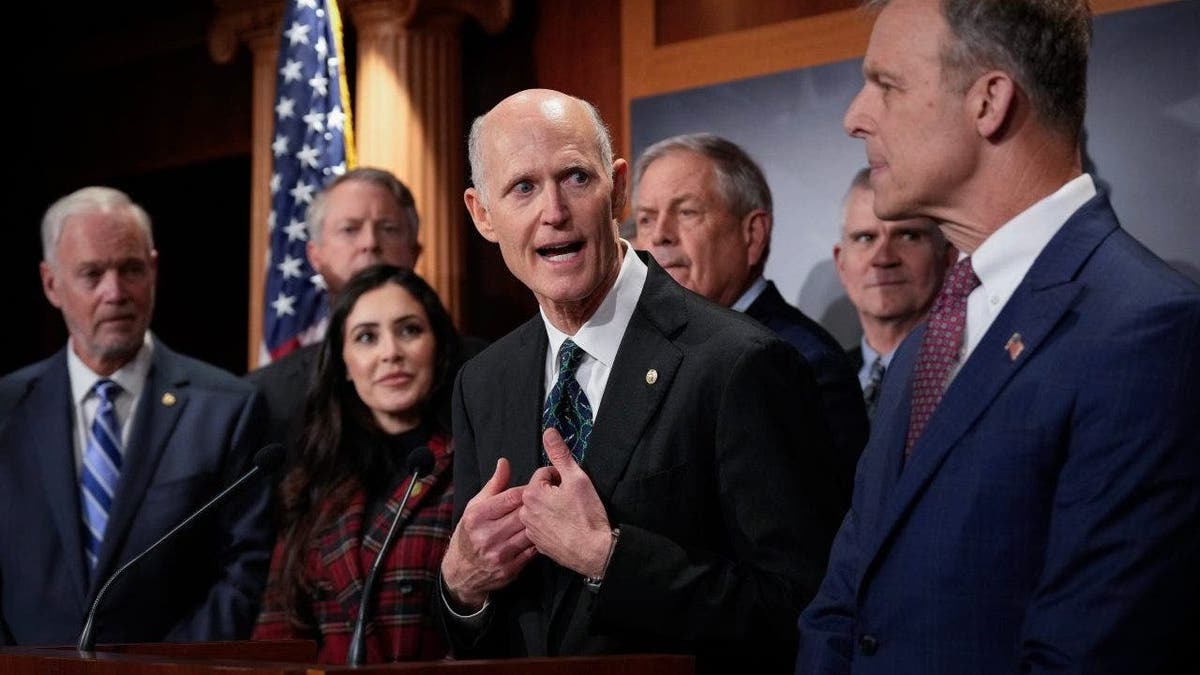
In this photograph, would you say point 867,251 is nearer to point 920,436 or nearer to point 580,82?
point 580,82

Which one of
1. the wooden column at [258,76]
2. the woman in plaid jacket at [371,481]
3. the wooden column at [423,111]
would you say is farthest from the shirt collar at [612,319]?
the wooden column at [258,76]

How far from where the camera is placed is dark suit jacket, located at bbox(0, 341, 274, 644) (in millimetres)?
3445

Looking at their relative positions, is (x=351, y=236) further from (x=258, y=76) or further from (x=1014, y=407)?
(x=1014, y=407)

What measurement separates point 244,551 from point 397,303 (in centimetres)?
71

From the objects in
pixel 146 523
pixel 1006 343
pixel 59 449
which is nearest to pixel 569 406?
pixel 1006 343

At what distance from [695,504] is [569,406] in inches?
11.7

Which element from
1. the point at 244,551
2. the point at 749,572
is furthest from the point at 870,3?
the point at 244,551

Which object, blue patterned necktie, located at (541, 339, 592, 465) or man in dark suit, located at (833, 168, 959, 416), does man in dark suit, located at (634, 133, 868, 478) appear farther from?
blue patterned necktie, located at (541, 339, 592, 465)

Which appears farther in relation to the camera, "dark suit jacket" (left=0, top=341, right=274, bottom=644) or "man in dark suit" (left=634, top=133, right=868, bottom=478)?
"man in dark suit" (left=634, top=133, right=868, bottom=478)

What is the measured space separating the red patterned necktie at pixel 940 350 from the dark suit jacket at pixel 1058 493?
42 mm

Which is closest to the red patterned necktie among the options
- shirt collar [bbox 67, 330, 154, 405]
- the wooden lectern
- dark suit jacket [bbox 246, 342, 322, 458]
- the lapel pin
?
the lapel pin

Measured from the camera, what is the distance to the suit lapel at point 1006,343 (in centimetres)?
174

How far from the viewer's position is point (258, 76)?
595cm

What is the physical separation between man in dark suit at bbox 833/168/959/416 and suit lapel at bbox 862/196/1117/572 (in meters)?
2.00
